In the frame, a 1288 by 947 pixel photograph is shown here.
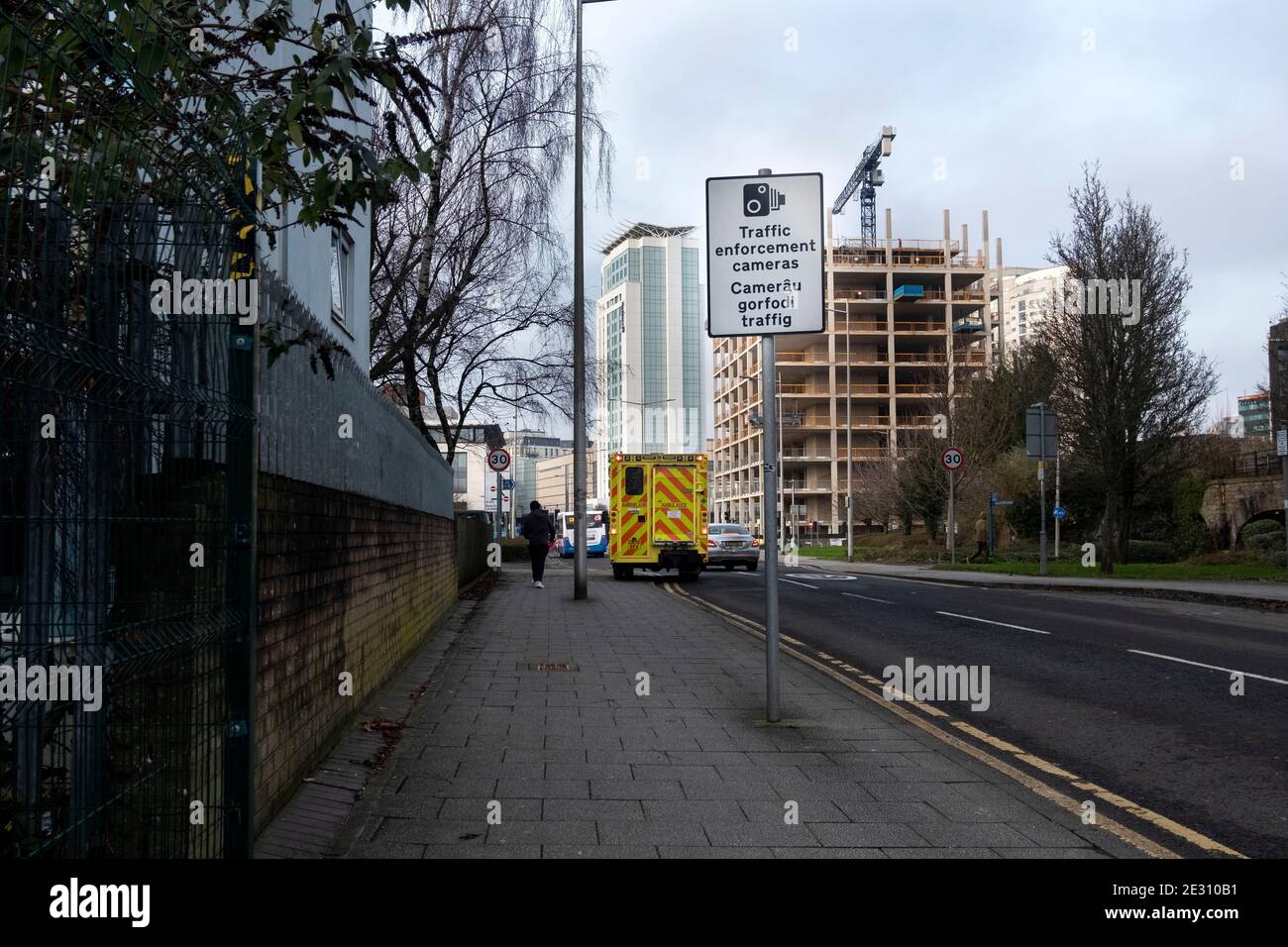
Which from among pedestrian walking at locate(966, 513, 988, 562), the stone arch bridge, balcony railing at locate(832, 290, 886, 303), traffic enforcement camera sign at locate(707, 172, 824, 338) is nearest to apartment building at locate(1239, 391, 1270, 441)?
the stone arch bridge

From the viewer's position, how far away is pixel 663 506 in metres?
25.9

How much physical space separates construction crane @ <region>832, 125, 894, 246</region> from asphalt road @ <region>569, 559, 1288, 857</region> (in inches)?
2921

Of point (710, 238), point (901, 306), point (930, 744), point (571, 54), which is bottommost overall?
point (930, 744)

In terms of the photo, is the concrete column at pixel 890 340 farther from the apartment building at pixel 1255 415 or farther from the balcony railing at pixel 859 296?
the apartment building at pixel 1255 415

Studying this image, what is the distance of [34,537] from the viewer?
102 inches

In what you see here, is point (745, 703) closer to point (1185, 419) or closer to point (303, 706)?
point (303, 706)

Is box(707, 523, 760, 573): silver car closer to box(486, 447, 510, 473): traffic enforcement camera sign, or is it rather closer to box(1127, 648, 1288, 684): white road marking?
box(486, 447, 510, 473): traffic enforcement camera sign

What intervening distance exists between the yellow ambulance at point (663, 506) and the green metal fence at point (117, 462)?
2182 centimetres

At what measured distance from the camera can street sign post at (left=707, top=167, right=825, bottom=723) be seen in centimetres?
780

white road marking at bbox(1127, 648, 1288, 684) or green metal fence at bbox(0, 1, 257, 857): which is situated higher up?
green metal fence at bbox(0, 1, 257, 857)

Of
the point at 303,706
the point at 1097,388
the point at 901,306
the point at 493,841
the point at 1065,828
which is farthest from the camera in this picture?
the point at 901,306

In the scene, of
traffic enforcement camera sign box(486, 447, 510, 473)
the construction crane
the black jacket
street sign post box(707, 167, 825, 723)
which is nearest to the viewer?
street sign post box(707, 167, 825, 723)
